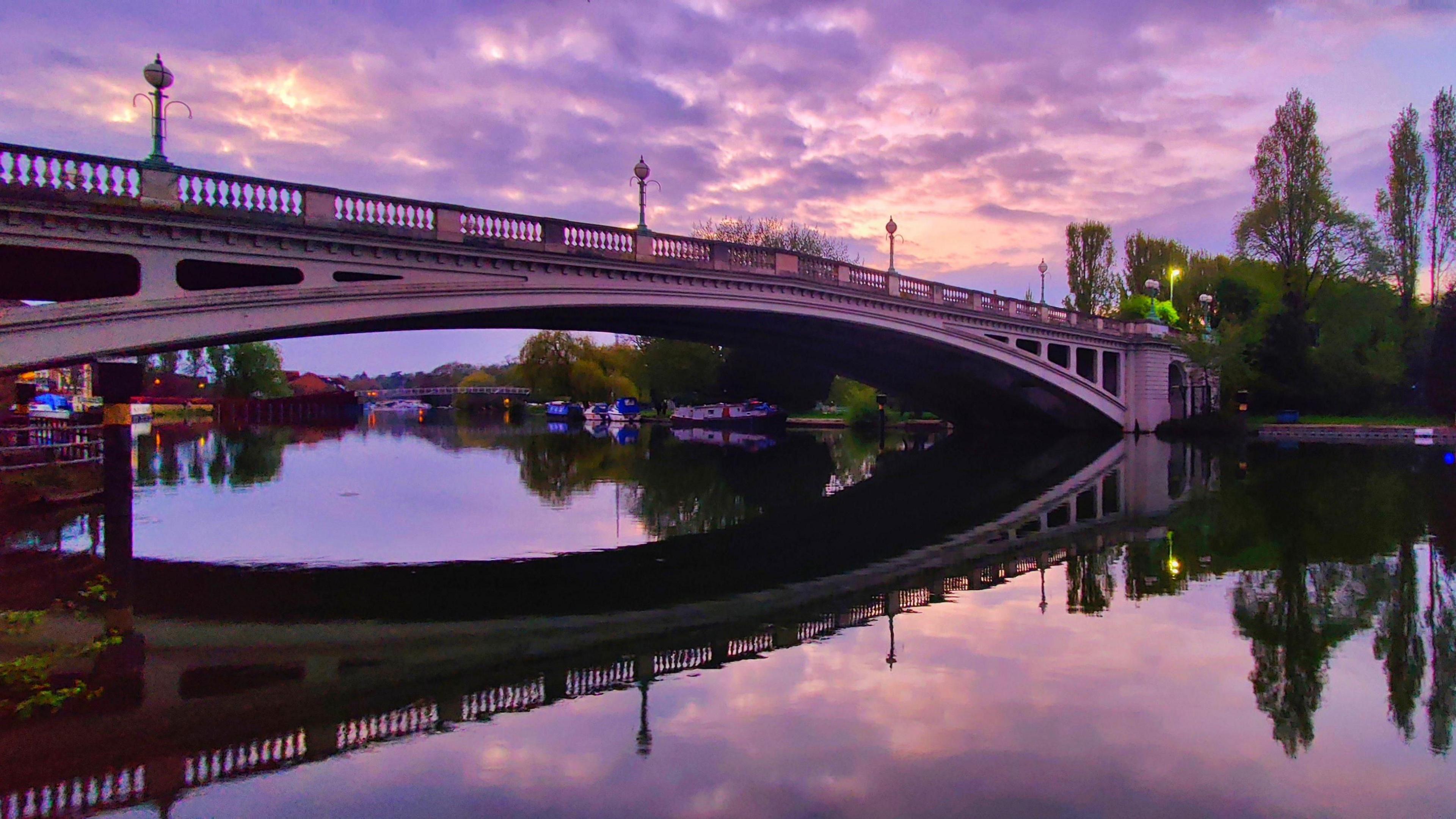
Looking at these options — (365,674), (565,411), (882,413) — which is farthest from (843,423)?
(365,674)

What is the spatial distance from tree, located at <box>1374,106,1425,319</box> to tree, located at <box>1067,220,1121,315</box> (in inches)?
827

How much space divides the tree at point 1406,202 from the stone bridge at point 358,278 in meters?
Answer: 32.2

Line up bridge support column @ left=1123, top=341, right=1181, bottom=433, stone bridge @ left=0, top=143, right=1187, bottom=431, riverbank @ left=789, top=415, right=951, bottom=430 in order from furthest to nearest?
riverbank @ left=789, top=415, right=951, bottom=430 → bridge support column @ left=1123, top=341, right=1181, bottom=433 → stone bridge @ left=0, top=143, right=1187, bottom=431

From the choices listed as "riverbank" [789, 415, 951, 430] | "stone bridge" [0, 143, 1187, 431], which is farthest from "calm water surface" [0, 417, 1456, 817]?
"riverbank" [789, 415, 951, 430]

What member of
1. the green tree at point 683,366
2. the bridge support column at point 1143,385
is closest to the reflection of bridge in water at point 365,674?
the bridge support column at point 1143,385

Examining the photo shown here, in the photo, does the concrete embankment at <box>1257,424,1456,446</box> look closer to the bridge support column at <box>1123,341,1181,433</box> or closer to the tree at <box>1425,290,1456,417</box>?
the tree at <box>1425,290,1456,417</box>

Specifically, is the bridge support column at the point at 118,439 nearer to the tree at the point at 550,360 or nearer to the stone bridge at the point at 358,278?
the stone bridge at the point at 358,278

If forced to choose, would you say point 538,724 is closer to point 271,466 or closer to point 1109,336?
point 271,466

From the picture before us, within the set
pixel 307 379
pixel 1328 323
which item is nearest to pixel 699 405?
pixel 1328 323

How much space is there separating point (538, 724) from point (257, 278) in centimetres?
1412

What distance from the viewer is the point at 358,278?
1723 centimetres

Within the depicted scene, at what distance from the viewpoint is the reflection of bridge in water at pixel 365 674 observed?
5.24 m

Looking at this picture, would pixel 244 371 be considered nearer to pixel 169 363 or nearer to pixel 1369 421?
pixel 169 363

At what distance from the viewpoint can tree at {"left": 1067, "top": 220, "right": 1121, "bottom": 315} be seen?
69625 millimetres
